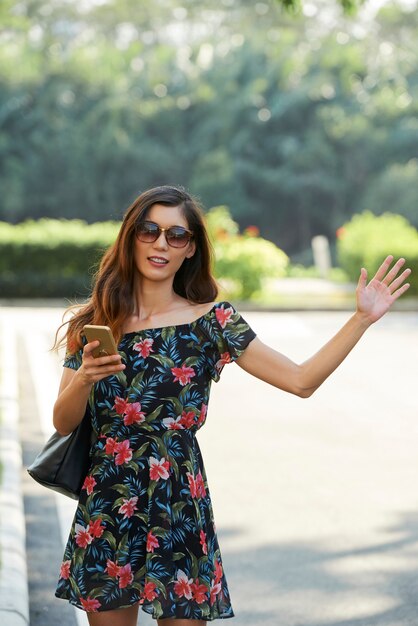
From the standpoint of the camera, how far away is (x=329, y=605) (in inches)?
232

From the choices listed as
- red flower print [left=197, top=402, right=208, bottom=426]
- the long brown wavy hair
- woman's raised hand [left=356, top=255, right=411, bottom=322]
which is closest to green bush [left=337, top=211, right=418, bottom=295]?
the long brown wavy hair

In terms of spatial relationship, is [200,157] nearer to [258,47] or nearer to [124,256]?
[258,47]

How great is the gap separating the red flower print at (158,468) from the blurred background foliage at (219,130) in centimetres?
5473

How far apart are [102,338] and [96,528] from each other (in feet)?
2.05

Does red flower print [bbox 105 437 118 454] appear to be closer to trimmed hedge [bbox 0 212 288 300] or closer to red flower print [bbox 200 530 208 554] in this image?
red flower print [bbox 200 530 208 554]

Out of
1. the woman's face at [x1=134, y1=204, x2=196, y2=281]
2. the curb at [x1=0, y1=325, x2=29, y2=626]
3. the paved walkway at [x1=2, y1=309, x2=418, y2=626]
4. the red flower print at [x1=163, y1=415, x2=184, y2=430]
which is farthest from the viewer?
the paved walkway at [x1=2, y1=309, x2=418, y2=626]

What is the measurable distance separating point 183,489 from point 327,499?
15.4 ft

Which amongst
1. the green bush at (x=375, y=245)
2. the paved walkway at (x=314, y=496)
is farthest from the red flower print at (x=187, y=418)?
the green bush at (x=375, y=245)

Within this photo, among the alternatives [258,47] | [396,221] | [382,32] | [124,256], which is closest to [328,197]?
[258,47]

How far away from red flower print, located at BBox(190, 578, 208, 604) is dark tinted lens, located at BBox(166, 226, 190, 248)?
932mm

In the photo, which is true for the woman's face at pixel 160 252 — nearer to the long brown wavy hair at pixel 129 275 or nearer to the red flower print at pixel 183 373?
the long brown wavy hair at pixel 129 275

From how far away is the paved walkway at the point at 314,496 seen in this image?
6008 millimetres

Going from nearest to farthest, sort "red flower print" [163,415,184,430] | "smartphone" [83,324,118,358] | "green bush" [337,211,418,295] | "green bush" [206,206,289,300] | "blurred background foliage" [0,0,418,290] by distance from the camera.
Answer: "smartphone" [83,324,118,358]
"red flower print" [163,415,184,430]
"green bush" [206,206,289,300]
"green bush" [337,211,418,295]
"blurred background foliage" [0,0,418,290]

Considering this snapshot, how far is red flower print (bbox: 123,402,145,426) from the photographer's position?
3.64 metres
